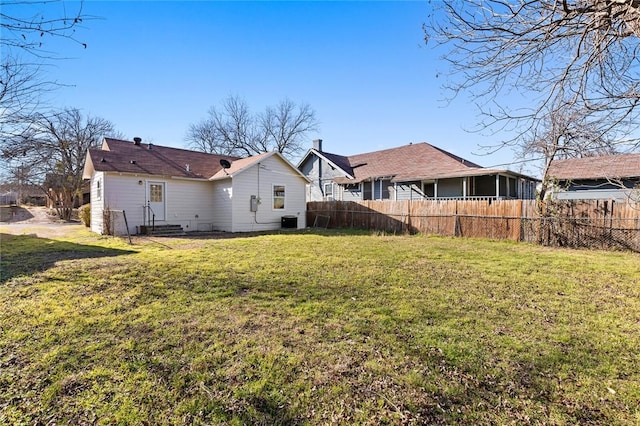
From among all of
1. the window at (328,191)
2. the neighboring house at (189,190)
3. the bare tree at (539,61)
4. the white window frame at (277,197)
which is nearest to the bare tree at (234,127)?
the window at (328,191)

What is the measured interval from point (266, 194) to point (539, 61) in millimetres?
12591

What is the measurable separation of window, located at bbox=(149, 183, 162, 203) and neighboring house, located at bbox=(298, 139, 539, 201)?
7748 millimetres

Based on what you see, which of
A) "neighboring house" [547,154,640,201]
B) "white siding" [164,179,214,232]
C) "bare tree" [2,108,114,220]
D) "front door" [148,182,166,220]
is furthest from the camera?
"bare tree" [2,108,114,220]

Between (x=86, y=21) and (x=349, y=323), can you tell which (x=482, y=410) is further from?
(x=86, y=21)

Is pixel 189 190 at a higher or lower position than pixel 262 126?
lower

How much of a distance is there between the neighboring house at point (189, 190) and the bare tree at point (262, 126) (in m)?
19.7

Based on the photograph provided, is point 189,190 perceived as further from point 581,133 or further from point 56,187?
point 56,187

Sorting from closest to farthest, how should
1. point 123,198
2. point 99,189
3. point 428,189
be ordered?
1. point 123,198
2. point 99,189
3. point 428,189

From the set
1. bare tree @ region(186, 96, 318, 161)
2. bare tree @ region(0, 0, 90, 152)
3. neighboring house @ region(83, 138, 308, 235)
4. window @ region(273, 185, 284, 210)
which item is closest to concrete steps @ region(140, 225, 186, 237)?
neighboring house @ region(83, 138, 308, 235)

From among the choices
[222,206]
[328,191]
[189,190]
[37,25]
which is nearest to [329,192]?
[328,191]

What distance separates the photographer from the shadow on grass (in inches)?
231

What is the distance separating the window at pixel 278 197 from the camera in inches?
614

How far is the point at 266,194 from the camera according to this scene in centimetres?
1517

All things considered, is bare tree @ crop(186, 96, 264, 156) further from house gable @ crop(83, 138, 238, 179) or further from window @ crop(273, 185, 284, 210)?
window @ crop(273, 185, 284, 210)
